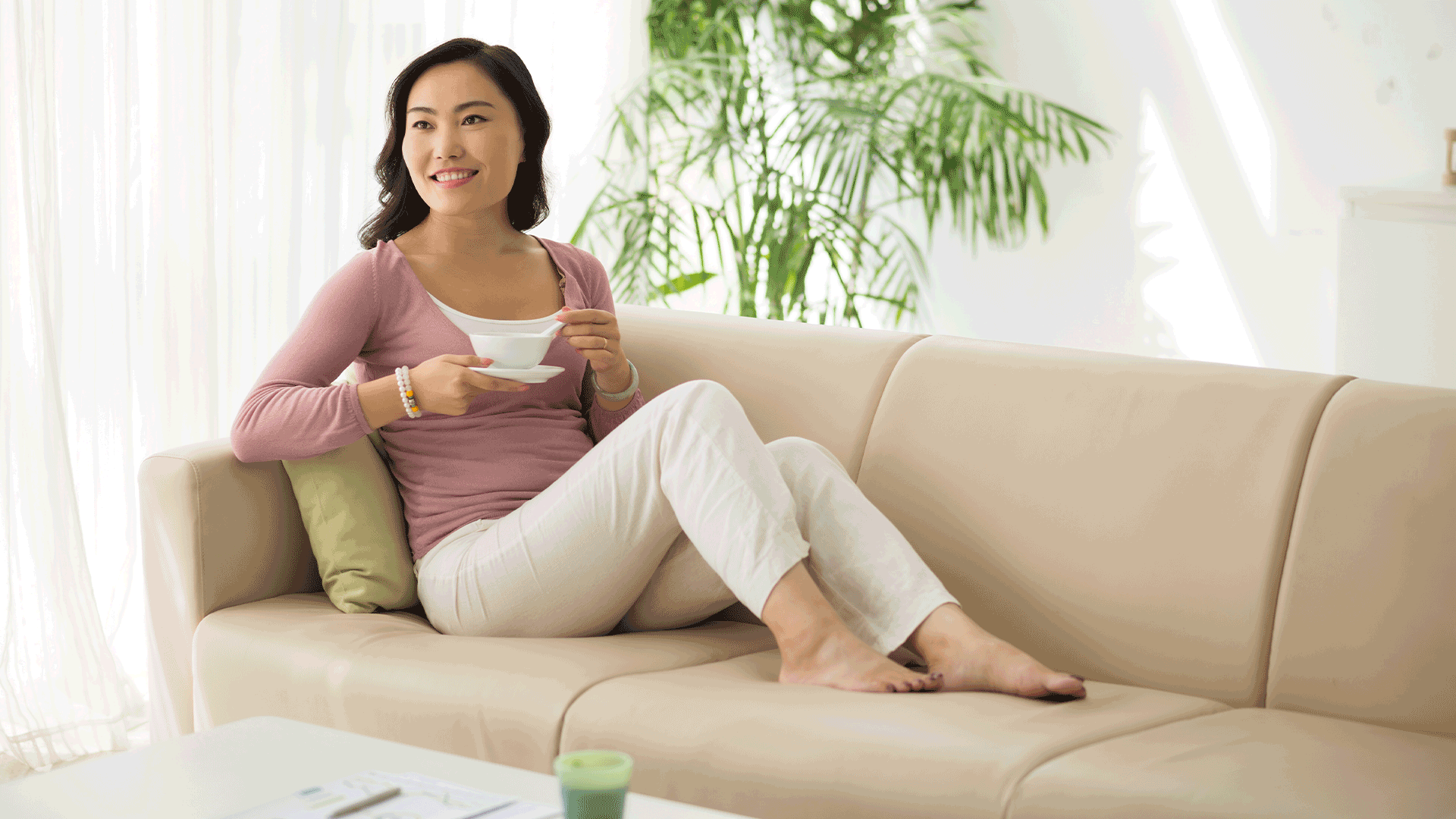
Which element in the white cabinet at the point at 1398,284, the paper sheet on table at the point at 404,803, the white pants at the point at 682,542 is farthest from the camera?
the white cabinet at the point at 1398,284


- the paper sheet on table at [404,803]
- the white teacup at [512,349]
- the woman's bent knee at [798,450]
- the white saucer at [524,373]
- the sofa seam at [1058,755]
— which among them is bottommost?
the sofa seam at [1058,755]

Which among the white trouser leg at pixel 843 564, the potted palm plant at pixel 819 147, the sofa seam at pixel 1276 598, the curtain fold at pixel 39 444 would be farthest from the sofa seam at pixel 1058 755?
the potted palm plant at pixel 819 147

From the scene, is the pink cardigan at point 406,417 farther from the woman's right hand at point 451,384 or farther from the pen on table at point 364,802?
the pen on table at point 364,802

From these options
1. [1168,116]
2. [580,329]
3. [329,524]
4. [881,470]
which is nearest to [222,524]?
[329,524]

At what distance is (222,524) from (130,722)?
0.86m

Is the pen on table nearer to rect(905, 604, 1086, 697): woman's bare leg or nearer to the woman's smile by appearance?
rect(905, 604, 1086, 697): woman's bare leg

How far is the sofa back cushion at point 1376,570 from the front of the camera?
164 centimetres

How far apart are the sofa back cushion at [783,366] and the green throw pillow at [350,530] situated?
50cm

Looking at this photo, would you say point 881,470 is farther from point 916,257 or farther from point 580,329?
point 916,257

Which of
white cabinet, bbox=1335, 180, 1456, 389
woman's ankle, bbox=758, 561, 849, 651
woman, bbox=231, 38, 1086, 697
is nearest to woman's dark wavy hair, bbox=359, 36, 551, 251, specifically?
woman, bbox=231, 38, 1086, 697

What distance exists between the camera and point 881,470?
2061mm

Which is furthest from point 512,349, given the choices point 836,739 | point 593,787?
point 593,787

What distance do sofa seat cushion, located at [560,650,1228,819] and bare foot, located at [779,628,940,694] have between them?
0.05 feet

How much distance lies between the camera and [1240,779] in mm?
1359
